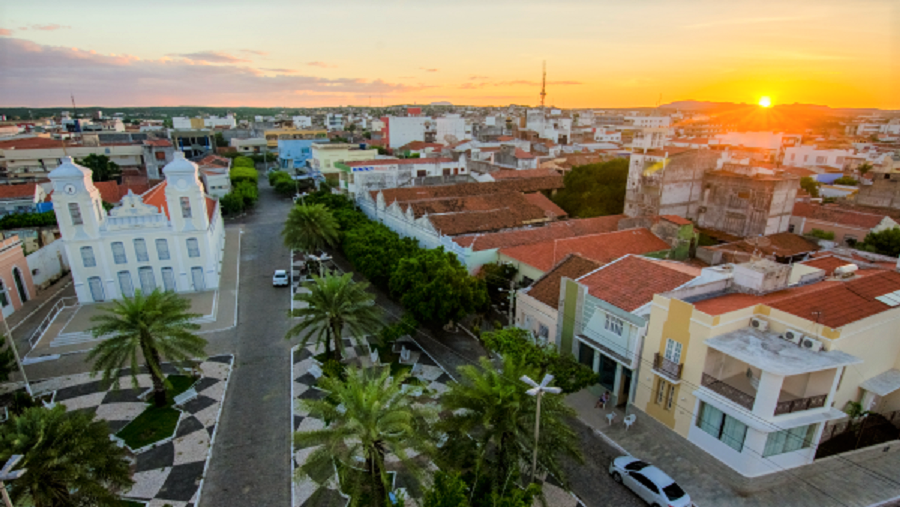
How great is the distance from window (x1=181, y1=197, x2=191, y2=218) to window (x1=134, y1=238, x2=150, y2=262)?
3.19 meters

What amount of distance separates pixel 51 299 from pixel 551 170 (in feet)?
176

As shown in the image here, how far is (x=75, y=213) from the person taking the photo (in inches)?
1195

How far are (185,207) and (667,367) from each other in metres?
31.6

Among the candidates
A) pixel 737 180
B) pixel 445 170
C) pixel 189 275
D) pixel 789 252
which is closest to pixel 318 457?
pixel 189 275

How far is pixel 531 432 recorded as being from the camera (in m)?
14.9

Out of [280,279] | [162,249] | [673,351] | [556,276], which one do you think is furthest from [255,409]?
[673,351]

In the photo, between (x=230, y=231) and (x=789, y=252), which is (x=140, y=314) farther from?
(x=789, y=252)

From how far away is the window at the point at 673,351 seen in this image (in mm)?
18875

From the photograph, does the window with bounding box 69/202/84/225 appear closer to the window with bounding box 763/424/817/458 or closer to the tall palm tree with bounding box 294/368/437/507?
the tall palm tree with bounding box 294/368/437/507

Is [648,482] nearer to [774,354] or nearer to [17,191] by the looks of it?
[774,354]

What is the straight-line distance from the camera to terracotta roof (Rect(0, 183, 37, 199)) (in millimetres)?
50350

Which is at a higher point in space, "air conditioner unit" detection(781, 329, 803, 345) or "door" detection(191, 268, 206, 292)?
"air conditioner unit" detection(781, 329, 803, 345)

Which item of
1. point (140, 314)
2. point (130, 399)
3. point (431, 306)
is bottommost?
point (130, 399)

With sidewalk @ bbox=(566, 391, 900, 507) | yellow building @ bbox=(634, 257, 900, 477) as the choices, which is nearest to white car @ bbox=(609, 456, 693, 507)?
sidewalk @ bbox=(566, 391, 900, 507)
